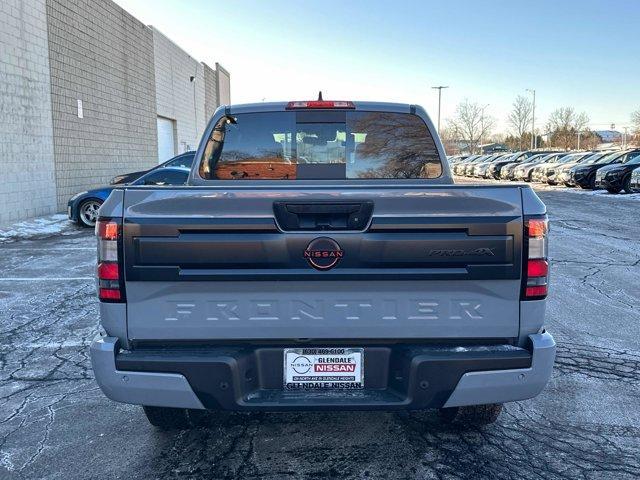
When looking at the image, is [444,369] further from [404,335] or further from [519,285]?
[519,285]

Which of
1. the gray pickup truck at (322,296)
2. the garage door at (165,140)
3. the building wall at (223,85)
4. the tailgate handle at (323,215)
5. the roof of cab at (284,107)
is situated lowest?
the gray pickup truck at (322,296)

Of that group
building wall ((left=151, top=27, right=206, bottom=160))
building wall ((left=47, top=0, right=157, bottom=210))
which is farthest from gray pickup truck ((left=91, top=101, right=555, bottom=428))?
building wall ((left=151, top=27, right=206, bottom=160))

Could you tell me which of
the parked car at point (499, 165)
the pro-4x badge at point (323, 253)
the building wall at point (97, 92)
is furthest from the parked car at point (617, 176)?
the pro-4x badge at point (323, 253)

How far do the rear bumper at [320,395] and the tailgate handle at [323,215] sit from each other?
1.95 feet

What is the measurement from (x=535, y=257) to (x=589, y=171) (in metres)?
24.8

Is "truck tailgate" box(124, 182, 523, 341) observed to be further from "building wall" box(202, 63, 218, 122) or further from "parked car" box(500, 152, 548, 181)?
"building wall" box(202, 63, 218, 122)

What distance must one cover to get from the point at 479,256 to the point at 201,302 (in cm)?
130

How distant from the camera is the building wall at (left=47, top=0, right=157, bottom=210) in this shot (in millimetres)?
15711

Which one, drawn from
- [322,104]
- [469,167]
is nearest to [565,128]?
[469,167]

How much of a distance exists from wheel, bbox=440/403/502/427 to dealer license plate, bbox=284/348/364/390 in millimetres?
917

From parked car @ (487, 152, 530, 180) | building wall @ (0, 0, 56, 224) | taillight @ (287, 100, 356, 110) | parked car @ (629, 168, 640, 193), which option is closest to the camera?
taillight @ (287, 100, 356, 110)

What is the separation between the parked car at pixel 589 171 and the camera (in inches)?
972

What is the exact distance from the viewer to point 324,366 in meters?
2.75

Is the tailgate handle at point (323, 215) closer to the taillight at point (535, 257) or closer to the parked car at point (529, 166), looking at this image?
the taillight at point (535, 257)
